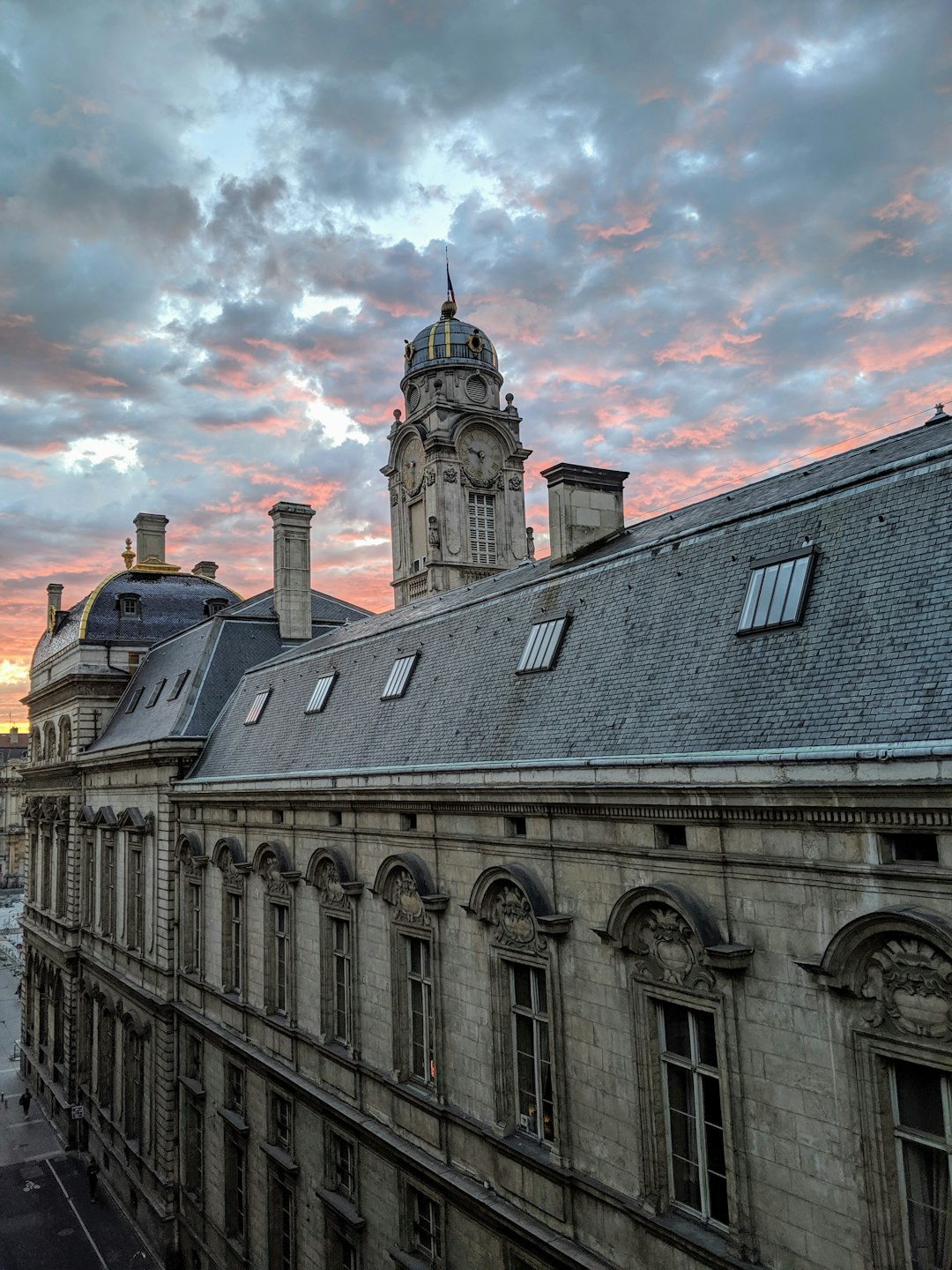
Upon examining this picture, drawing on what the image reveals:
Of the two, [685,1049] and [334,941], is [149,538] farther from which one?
[685,1049]

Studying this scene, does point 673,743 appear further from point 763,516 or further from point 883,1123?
point 883,1123

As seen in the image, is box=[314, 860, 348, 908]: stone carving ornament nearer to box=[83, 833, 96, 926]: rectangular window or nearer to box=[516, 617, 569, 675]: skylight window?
box=[516, 617, 569, 675]: skylight window

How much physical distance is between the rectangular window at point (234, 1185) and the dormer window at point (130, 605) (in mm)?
27117

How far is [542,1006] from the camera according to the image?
54.5 ft

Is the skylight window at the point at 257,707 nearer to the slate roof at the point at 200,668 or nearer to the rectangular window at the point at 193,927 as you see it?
the slate roof at the point at 200,668

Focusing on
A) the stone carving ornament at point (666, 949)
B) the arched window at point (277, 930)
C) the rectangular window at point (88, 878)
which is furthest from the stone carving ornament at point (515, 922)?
the rectangular window at point (88, 878)

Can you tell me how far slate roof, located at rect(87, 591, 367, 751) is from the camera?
36.0 m

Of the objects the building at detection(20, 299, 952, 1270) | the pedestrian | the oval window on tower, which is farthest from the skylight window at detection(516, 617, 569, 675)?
the oval window on tower

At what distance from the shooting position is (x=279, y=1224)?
82.2 ft

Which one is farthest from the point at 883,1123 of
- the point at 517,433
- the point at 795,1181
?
the point at 517,433

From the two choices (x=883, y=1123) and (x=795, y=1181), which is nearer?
(x=883, y=1123)

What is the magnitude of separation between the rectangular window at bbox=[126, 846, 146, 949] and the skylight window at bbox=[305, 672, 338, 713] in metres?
12.6

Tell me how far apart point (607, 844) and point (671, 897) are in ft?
5.77

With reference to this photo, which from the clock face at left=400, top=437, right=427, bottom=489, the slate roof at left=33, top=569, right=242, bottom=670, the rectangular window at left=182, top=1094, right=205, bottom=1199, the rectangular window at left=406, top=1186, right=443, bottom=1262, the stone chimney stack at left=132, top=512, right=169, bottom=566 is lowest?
the rectangular window at left=182, top=1094, right=205, bottom=1199
